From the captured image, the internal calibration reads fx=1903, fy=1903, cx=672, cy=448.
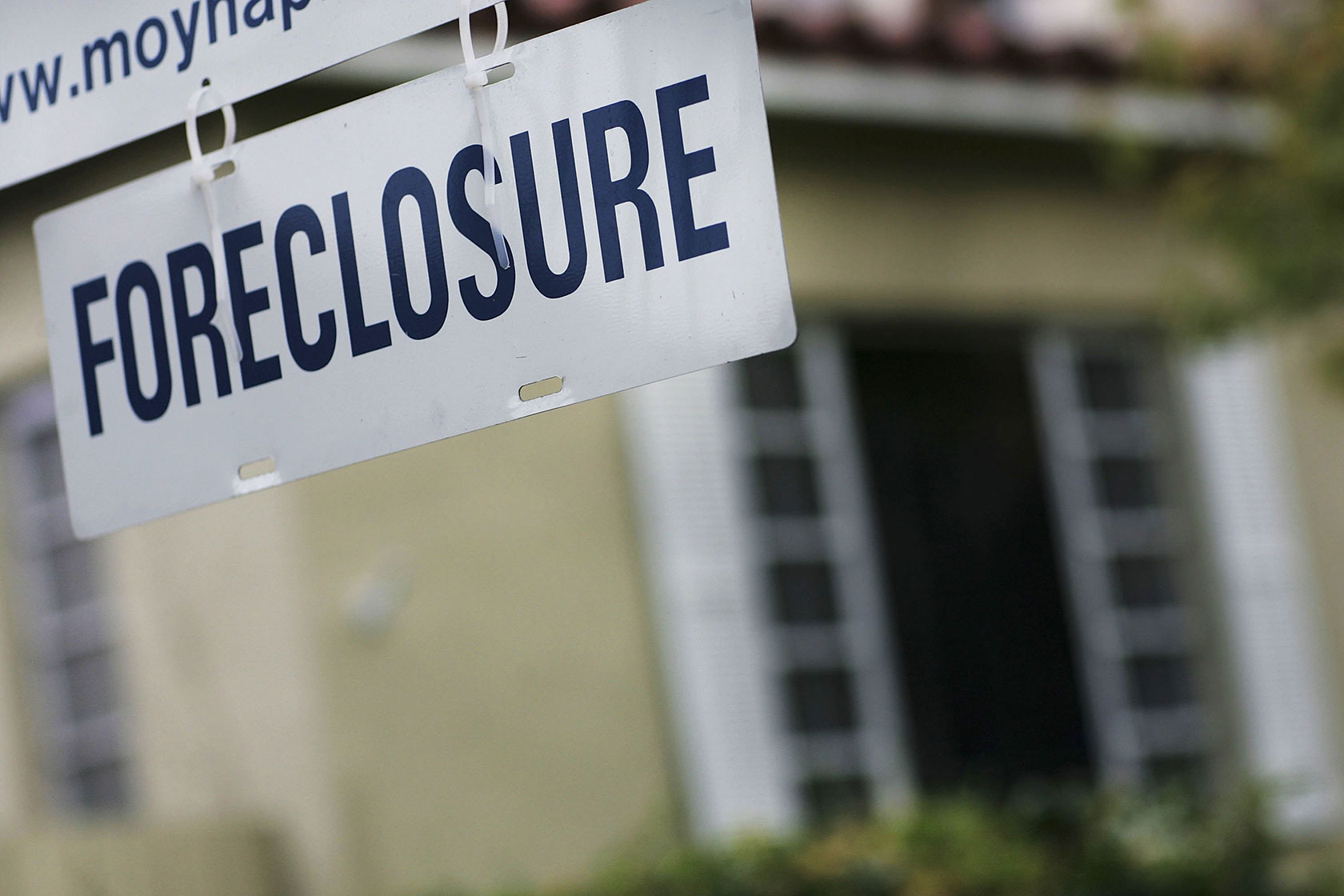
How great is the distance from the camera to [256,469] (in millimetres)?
2428

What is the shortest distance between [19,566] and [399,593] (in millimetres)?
1591

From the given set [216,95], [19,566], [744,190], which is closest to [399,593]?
[19,566]

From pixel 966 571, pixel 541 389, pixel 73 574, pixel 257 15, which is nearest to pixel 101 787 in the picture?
pixel 73 574

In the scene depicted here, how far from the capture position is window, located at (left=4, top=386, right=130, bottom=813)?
21.7 feet

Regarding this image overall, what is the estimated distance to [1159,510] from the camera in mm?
8109

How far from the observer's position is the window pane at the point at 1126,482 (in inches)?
315

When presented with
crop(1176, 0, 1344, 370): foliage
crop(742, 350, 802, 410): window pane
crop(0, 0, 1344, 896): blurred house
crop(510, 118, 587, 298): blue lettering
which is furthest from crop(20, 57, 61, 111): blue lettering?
crop(742, 350, 802, 410): window pane

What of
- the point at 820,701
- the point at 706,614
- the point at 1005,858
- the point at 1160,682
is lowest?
the point at 1005,858

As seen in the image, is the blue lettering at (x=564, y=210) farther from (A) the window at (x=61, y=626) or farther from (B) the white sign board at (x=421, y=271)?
(A) the window at (x=61, y=626)

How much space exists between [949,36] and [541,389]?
17.0 ft

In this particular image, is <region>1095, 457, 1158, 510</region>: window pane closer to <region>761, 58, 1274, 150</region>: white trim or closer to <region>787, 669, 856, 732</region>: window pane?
<region>761, 58, 1274, 150</region>: white trim

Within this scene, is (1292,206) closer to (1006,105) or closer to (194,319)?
(1006,105)

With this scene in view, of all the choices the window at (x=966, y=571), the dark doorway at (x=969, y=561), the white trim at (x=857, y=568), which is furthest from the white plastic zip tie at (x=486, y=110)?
the dark doorway at (x=969, y=561)

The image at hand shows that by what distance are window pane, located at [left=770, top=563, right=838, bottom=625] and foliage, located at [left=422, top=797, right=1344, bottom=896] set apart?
821mm
